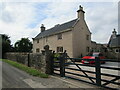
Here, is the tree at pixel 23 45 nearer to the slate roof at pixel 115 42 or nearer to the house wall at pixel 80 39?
the house wall at pixel 80 39

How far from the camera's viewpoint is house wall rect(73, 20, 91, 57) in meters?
19.4

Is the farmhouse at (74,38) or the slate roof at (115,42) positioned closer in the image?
the farmhouse at (74,38)

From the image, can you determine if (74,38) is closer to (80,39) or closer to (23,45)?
(80,39)

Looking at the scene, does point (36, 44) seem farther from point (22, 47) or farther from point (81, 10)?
point (81, 10)

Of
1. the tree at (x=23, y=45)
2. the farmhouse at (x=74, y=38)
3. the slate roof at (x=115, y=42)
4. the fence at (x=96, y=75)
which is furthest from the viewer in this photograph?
the tree at (x=23, y=45)

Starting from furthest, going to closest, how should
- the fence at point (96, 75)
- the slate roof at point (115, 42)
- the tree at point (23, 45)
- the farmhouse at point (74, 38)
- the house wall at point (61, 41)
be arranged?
the tree at point (23, 45)
the slate roof at point (115, 42)
the house wall at point (61, 41)
the farmhouse at point (74, 38)
the fence at point (96, 75)

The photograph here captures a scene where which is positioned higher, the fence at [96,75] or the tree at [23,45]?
the tree at [23,45]

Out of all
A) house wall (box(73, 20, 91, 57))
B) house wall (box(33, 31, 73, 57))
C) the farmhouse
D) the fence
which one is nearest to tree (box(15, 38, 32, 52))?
house wall (box(33, 31, 73, 57))

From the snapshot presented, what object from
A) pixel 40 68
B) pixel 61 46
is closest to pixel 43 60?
pixel 40 68

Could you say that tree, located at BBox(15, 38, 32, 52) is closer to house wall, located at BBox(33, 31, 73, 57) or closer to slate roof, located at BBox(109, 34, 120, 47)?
house wall, located at BBox(33, 31, 73, 57)

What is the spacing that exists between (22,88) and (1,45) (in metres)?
28.8

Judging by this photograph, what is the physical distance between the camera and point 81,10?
69.3 ft

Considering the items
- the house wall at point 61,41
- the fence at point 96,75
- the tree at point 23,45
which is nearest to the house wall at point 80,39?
the house wall at point 61,41

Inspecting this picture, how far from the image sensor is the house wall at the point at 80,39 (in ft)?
63.6
